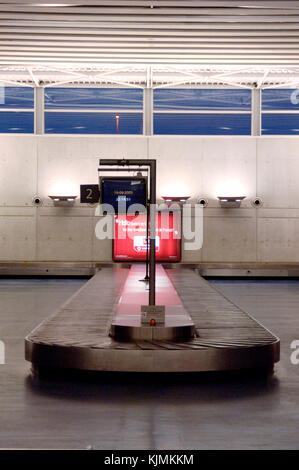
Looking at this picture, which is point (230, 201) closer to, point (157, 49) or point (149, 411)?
point (157, 49)

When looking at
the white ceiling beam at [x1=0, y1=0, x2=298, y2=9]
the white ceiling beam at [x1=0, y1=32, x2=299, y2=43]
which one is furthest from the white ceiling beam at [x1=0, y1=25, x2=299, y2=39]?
the white ceiling beam at [x1=0, y1=0, x2=298, y2=9]

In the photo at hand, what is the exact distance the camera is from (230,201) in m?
21.2

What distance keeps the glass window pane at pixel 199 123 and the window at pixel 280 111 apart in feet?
2.11

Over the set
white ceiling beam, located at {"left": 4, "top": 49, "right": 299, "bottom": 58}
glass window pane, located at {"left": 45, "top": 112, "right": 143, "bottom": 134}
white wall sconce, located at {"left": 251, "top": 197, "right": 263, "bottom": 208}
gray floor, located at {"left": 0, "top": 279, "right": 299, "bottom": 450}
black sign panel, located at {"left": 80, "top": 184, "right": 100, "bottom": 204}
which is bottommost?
gray floor, located at {"left": 0, "top": 279, "right": 299, "bottom": 450}

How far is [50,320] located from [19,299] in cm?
570

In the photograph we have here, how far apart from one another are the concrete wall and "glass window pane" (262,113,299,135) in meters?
0.90

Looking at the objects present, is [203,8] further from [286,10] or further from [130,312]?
[130,312]

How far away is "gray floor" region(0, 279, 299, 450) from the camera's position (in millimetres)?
4363

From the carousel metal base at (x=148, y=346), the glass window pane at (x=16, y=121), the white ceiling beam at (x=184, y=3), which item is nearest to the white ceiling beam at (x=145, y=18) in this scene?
the white ceiling beam at (x=184, y=3)

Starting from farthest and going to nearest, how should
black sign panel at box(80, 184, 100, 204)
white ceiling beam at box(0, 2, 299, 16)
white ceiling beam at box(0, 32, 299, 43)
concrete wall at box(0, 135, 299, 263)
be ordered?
concrete wall at box(0, 135, 299, 263) < white ceiling beam at box(0, 32, 299, 43) < white ceiling beam at box(0, 2, 299, 16) < black sign panel at box(80, 184, 100, 204)

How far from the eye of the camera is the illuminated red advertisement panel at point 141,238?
70.4 ft

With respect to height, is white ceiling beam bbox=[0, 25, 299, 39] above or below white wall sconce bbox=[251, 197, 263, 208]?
above

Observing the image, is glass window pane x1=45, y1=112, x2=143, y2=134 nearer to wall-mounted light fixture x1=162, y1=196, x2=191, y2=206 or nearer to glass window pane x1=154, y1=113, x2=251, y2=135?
glass window pane x1=154, y1=113, x2=251, y2=135

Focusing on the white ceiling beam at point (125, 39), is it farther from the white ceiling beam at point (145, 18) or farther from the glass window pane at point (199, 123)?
the glass window pane at point (199, 123)
